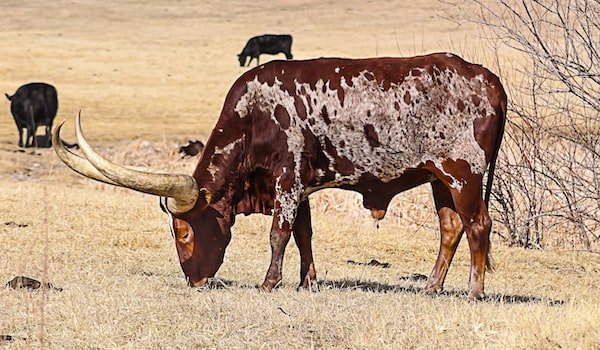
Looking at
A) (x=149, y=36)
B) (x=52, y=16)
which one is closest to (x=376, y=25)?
(x=149, y=36)

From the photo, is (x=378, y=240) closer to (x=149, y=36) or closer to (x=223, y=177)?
(x=223, y=177)

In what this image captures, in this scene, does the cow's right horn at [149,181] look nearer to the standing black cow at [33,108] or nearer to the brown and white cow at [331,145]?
the brown and white cow at [331,145]

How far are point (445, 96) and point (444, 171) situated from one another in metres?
0.56

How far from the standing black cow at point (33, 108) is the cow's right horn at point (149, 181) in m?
15.0

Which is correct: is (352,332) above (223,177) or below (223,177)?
below

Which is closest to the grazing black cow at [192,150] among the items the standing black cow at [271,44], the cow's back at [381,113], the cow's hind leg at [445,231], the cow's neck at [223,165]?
the cow's neck at [223,165]

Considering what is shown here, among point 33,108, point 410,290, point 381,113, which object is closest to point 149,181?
point 381,113

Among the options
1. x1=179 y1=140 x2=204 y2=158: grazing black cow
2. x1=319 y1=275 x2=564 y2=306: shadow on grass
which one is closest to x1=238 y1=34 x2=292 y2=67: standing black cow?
x1=179 y1=140 x2=204 y2=158: grazing black cow

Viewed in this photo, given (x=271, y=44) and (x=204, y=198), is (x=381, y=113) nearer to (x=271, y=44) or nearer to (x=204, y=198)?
(x=204, y=198)

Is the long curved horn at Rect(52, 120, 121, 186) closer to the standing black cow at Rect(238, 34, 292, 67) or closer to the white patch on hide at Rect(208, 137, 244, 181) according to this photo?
the white patch on hide at Rect(208, 137, 244, 181)

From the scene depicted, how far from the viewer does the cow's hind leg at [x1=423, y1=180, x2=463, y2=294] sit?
7.93m

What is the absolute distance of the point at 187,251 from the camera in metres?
7.71

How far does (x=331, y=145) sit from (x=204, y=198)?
1.07 metres

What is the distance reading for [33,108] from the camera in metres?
21.9
